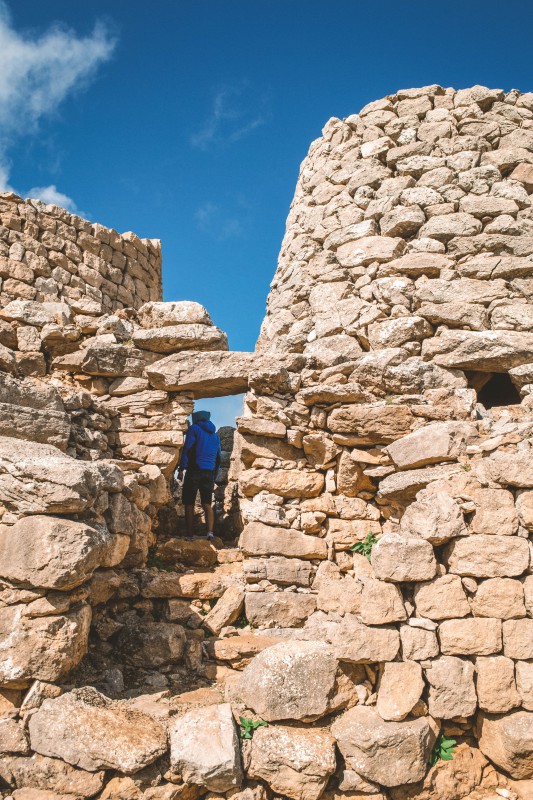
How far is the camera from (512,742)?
3287 mm

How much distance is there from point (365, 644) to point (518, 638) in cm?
96

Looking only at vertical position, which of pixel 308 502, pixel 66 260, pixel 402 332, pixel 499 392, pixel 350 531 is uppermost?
pixel 66 260

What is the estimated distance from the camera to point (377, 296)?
5938mm

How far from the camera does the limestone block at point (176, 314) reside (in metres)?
6.18

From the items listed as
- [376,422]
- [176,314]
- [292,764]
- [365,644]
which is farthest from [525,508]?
[176,314]

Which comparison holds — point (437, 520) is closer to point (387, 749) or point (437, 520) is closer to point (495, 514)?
point (495, 514)

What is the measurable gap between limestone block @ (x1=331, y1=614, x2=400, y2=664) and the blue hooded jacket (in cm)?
292

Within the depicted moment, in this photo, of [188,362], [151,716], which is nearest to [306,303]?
[188,362]

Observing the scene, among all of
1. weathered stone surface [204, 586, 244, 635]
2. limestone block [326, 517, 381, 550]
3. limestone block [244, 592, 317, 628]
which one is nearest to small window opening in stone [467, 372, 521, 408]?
limestone block [326, 517, 381, 550]

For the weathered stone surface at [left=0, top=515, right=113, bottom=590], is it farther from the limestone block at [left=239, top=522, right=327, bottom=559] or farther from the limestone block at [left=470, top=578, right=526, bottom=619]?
the limestone block at [left=470, top=578, right=526, bottom=619]

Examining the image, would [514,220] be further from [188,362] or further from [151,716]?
[151,716]

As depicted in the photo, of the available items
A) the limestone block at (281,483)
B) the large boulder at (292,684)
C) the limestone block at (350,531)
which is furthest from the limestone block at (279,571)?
the large boulder at (292,684)

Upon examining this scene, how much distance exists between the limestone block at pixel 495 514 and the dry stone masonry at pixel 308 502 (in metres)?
0.02

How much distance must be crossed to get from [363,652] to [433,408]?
2.43 meters
